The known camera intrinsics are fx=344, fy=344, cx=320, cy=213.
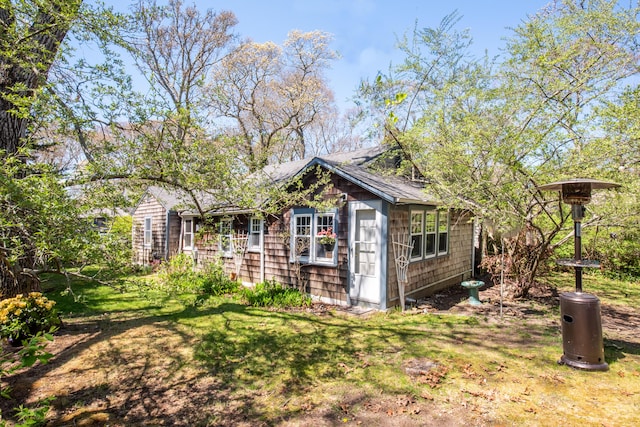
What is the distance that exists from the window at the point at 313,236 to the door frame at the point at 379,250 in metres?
0.45

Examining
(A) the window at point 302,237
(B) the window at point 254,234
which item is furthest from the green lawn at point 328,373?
(B) the window at point 254,234

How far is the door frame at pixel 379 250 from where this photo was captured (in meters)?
7.88

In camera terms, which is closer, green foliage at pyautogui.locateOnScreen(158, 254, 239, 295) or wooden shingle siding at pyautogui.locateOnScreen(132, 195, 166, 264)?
green foliage at pyautogui.locateOnScreen(158, 254, 239, 295)

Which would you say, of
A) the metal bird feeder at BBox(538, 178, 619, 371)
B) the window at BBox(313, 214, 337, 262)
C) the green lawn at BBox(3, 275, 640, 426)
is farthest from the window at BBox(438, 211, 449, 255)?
the metal bird feeder at BBox(538, 178, 619, 371)

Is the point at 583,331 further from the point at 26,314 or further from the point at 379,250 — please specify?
the point at 26,314

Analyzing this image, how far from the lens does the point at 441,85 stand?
28.6 feet

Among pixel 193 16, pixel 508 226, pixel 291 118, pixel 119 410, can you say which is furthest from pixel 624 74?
pixel 193 16

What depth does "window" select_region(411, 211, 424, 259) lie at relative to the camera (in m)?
9.05

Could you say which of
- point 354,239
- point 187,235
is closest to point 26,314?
point 354,239

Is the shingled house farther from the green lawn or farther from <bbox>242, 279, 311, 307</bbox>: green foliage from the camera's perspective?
the green lawn

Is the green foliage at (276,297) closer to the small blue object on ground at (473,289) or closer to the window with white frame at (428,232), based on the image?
the window with white frame at (428,232)

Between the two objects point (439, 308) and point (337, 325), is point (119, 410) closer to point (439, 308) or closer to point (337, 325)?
point (337, 325)

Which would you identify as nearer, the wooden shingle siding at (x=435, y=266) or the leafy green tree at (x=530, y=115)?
the leafy green tree at (x=530, y=115)

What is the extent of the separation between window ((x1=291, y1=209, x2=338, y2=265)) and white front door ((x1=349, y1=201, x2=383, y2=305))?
504mm
